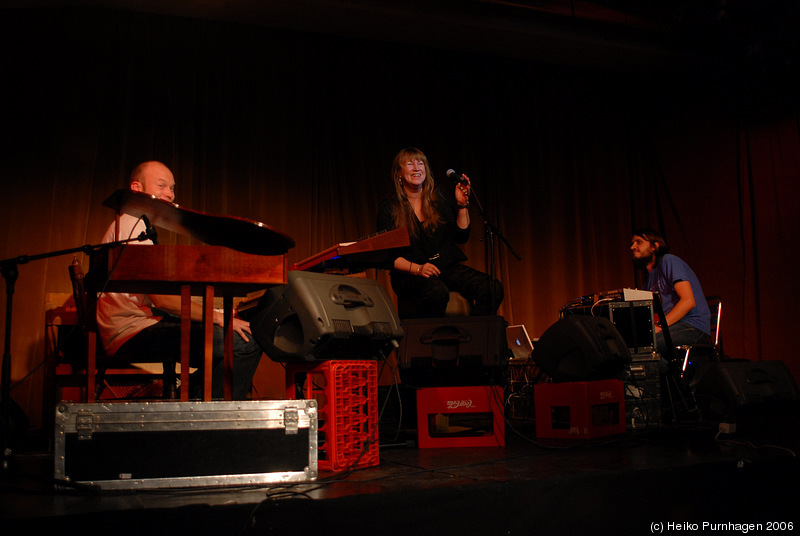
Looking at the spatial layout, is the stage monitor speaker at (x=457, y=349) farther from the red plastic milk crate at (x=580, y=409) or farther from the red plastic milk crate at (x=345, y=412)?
the red plastic milk crate at (x=345, y=412)

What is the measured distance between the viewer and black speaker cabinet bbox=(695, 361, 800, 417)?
11.7ft

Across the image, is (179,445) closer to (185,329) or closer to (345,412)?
(185,329)

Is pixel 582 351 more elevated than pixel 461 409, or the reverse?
pixel 582 351

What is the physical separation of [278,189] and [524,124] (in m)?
2.60

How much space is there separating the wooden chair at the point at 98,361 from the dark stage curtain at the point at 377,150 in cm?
92

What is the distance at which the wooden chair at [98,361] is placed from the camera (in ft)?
7.06

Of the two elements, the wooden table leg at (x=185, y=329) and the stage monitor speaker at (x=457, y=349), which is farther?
the stage monitor speaker at (x=457, y=349)

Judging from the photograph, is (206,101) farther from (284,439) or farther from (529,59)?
(284,439)

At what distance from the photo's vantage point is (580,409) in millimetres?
2980

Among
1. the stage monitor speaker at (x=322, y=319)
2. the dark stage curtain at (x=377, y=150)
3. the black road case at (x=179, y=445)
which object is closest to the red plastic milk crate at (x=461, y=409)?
the stage monitor speaker at (x=322, y=319)

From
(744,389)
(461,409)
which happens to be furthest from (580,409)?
(744,389)

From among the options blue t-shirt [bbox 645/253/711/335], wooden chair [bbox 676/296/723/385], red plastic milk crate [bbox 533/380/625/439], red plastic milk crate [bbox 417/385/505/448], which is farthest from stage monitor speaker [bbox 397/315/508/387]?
blue t-shirt [bbox 645/253/711/335]

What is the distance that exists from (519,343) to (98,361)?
3.14 meters

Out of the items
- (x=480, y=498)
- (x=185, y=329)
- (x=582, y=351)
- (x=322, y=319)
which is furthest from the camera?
(x=582, y=351)
